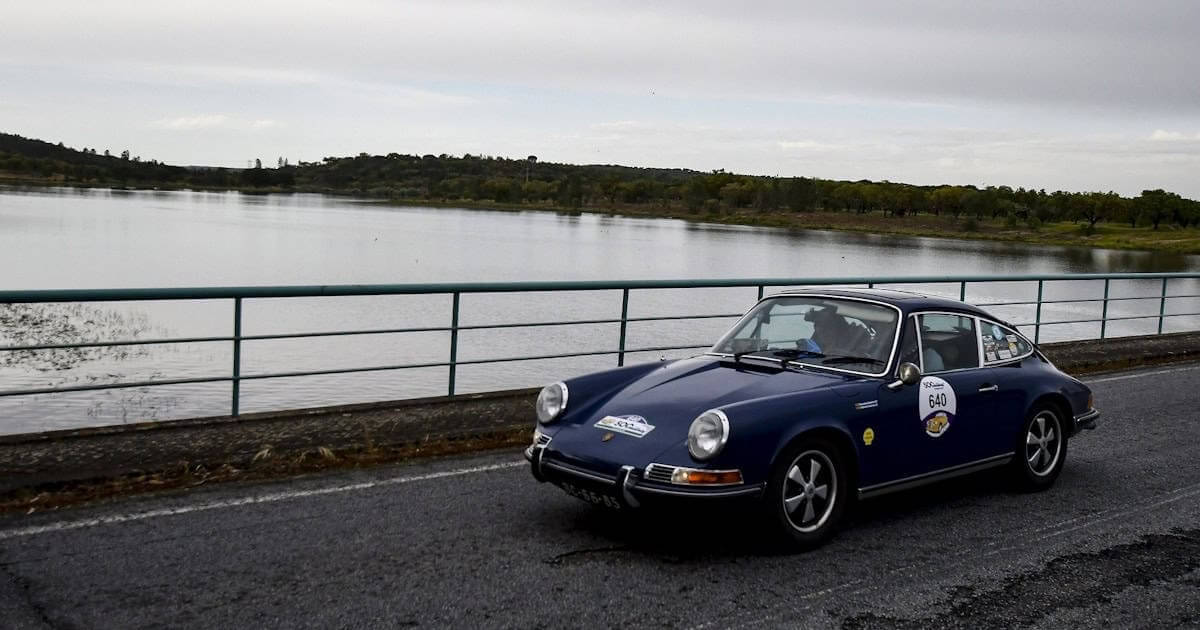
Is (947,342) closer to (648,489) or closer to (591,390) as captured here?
(591,390)

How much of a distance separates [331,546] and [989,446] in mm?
4172

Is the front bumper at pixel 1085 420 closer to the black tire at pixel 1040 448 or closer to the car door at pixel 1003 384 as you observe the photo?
the black tire at pixel 1040 448

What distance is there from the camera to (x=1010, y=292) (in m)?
45.3

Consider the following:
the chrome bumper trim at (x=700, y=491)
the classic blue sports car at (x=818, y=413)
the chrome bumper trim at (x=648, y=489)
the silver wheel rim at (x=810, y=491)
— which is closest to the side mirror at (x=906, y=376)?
the classic blue sports car at (x=818, y=413)

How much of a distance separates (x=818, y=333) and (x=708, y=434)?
1566mm

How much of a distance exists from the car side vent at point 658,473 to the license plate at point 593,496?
0.22 m

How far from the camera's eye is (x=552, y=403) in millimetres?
6426

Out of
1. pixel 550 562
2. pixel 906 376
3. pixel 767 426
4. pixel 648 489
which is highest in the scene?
pixel 906 376

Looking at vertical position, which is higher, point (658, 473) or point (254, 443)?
point (658, 473)

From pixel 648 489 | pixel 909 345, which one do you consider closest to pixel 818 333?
pixel 909 345

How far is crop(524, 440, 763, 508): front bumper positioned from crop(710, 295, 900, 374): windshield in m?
1.28

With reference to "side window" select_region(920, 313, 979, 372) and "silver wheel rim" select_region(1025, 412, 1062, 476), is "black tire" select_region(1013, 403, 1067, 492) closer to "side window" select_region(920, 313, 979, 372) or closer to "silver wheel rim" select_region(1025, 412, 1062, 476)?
"silver wheel rim" select_region(1025, 412, 1062, 476)

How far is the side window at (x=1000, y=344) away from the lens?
7.40 metres

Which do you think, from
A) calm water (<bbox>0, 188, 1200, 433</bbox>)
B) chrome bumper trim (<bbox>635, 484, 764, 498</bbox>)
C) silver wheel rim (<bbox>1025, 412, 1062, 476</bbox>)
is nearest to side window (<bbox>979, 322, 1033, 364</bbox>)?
silver wheel rim (<bbox>1025, 412, 1062, 476</bbox>)
